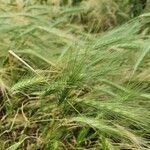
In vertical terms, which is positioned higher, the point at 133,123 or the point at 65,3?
the point at 133,123

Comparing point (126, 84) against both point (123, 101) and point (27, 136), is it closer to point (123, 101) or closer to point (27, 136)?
point (123, 101)

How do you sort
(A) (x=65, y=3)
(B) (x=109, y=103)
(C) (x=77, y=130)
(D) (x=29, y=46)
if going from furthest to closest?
(A) (x=65, y=3) < (D) (x=29, y=46) < (C) (x=77, y=130) < (B) (x=109, y=103)

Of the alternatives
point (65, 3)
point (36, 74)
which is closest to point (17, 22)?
point (36, 74)

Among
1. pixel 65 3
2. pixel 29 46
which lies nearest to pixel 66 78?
pixel 29 46

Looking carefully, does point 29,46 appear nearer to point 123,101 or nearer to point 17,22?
point 17,22

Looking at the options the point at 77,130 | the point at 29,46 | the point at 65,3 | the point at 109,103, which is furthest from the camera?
the point at 65,3

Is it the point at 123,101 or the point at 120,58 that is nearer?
the point at 123,101
